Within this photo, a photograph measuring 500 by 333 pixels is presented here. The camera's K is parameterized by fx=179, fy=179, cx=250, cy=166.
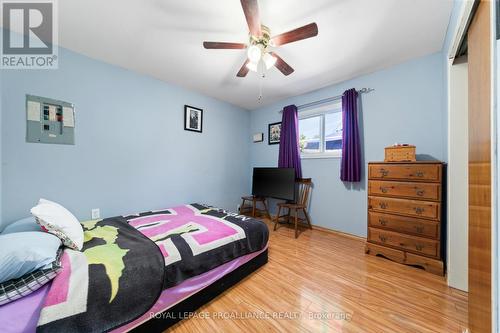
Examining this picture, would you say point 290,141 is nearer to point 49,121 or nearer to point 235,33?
point 235,33

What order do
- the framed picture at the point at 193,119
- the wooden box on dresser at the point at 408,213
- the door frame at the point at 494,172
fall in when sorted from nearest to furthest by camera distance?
1. the door frame at the point at 494,172
2. the wooden box on dresser at the point at 408,213
3. the framed picture at the point at 193,119

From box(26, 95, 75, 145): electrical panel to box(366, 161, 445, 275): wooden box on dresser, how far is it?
3.61 m

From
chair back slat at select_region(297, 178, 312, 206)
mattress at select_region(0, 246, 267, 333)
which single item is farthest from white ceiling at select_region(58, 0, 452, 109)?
mattress at select_region(0, 246, 267, 333)

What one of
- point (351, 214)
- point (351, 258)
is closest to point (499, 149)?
point (351, 258)

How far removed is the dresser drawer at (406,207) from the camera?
180 centimetres

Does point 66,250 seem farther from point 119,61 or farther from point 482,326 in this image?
point 482,326

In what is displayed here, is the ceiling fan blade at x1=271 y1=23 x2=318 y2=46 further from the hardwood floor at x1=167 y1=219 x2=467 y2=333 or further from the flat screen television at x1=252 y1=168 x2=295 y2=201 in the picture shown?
the hardwood floor at x1=167 y1=219 x2=467 y2=333

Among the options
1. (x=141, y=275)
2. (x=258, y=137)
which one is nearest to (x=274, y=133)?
(x=258, y=137)

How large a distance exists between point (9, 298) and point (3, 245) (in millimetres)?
276

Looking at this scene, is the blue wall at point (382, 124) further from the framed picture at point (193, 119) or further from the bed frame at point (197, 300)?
the framed picture at point (193, 119)

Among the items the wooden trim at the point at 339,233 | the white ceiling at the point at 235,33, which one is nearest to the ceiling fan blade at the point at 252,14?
the white ceiling at the point at 235,33

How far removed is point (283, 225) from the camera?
130 inches

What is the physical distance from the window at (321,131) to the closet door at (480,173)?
1.80 m

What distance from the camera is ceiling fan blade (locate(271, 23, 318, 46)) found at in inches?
53.3
